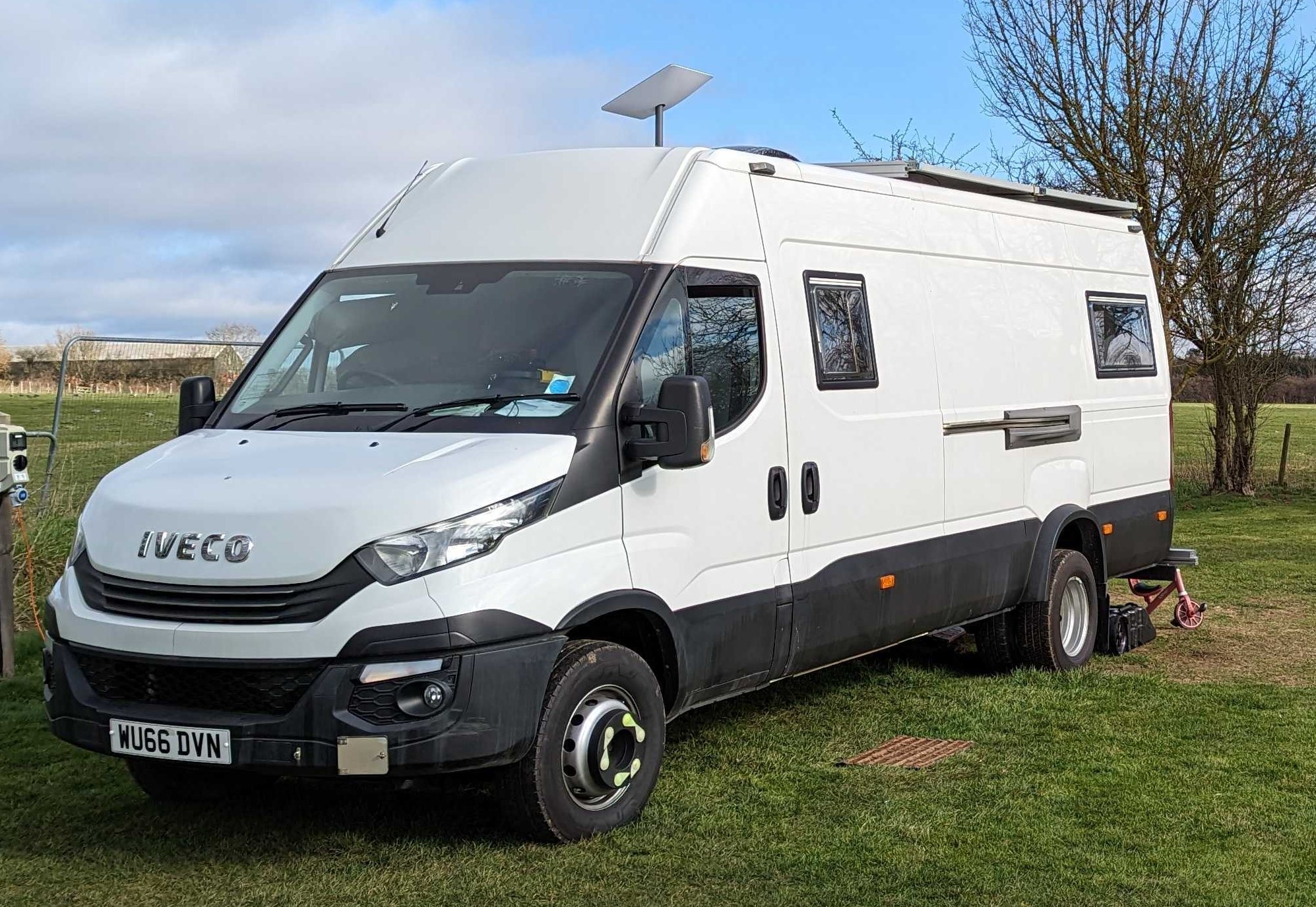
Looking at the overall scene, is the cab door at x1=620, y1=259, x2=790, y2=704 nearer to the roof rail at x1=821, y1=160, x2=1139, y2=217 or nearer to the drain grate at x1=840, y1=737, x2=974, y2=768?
the drain grate at x1=840, y1=737, x2=974, y2=768

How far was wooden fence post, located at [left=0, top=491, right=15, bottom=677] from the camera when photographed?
28.5 ft

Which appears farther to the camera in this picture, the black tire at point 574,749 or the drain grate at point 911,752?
the drain grate at point 911,752

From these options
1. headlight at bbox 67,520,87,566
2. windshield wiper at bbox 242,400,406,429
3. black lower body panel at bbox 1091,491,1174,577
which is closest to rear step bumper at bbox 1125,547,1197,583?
black lower body panel at bbox 1091,491,1174,577

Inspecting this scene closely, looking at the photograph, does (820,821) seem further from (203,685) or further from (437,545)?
(203,685)

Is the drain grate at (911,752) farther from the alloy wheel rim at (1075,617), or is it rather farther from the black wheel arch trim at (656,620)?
the alloy wheel rim at (1075,617)

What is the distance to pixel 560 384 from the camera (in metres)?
5.88

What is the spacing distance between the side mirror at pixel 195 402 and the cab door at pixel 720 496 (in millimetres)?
2072

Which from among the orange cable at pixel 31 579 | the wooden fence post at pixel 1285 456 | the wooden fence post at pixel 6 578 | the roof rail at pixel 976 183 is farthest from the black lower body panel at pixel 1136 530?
the wooden fence post at pixel 1285 456

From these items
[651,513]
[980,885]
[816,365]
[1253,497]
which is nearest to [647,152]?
[816,365]

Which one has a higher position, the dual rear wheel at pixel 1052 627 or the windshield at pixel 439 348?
the windshield at pixel 439 348

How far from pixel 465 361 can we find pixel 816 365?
177cm

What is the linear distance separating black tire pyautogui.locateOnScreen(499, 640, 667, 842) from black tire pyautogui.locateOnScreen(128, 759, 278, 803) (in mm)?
1264

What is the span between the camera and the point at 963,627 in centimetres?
916

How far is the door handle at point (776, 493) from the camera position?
21.7 ft
